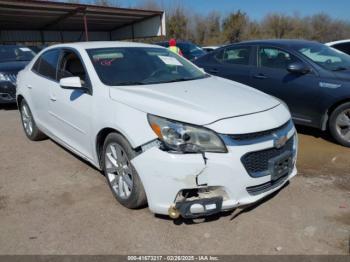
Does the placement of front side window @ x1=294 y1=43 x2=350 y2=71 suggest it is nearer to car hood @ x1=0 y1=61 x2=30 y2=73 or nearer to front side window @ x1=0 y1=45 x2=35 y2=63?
car hood @ x1=0 y1=61 x2=30 y2=73

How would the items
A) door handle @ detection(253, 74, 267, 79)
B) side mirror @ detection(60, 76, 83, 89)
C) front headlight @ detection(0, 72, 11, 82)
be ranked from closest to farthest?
side mirror @ detection(60, 76, 83, 89) < door handle @ detection(253, 74, 267, 79) < front headlight @ detection(0, 72, 11, 82)

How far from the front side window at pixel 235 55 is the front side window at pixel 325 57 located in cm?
91

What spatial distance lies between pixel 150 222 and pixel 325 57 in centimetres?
411

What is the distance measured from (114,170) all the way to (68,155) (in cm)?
175

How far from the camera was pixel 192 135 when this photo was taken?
2.84 meters

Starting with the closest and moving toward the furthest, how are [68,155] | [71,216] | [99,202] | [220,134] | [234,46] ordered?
[220,134] → [71,216] → [99,202] → [68,155] → [234,46]

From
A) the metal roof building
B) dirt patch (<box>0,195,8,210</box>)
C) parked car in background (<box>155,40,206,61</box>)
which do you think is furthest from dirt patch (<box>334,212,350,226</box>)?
the metal roof building

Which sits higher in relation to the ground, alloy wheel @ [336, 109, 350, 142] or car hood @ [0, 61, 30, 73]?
car hood @ [0, 61, 30, 73]

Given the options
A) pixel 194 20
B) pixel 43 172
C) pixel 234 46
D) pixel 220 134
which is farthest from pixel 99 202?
pixel 194 20

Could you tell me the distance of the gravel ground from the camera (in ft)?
9.32

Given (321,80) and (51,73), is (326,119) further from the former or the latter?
(51,73)

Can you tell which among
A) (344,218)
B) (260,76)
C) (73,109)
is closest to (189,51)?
(260,76)

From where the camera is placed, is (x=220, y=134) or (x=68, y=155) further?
(x=68, y=155)

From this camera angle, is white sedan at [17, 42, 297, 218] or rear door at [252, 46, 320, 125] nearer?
white sedan at [17, 42, 297, 218]
